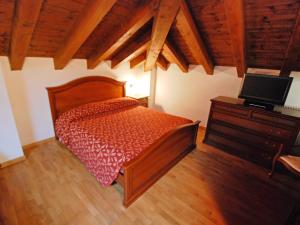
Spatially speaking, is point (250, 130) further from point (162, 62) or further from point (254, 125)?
point (162, 62)

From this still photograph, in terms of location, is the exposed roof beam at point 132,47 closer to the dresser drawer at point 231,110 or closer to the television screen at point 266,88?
the dresser drawer at point 231,110

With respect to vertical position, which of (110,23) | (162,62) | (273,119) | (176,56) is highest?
(110,23)

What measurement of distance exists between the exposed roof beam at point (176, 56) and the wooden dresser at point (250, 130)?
1.25m

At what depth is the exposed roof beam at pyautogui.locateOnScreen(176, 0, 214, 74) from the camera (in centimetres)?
218

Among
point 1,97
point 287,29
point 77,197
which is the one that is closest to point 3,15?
point 1,97

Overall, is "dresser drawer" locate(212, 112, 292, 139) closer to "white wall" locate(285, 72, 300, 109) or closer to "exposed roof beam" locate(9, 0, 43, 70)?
"white wall" locate(285, 72, 300, 109)

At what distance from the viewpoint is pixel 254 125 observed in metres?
2.62

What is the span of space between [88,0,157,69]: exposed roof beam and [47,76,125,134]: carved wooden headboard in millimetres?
398

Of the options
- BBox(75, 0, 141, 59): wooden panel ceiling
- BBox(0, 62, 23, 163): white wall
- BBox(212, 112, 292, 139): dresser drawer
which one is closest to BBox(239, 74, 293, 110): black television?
BBox(212, 112, 292, 139): dresser drawer

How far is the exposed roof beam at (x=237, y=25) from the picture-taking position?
185cm

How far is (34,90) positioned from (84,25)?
1.46 m

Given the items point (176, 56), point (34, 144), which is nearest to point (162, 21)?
point (176, 56)

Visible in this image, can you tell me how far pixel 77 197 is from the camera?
1.89 meters

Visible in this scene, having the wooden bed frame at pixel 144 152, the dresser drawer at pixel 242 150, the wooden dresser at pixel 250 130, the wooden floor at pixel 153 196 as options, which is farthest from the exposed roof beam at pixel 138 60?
the wooden floor at pixel 153 196
